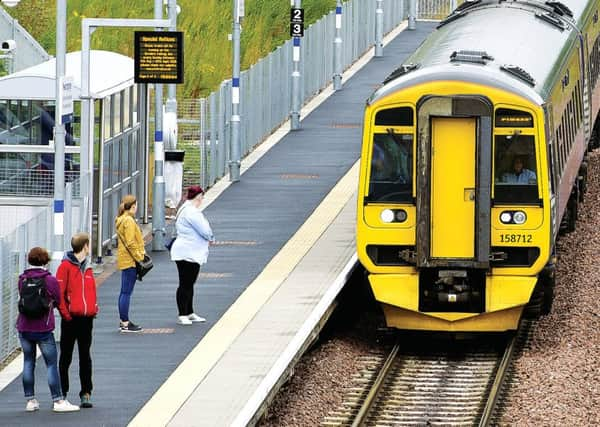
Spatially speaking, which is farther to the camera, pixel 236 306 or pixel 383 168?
pixel 236 306

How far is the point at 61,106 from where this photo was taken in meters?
19.4

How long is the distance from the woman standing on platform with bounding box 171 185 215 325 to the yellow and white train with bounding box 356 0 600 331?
1817mm

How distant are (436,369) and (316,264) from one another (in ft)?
12.0

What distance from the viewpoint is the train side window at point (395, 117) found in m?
20.5

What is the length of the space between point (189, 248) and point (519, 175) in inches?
150

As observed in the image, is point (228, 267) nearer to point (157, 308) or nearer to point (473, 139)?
point (157, 308)

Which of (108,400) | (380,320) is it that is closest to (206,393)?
(108,400)

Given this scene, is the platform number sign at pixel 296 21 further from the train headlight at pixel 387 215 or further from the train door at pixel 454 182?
the train door at pixel 454 182

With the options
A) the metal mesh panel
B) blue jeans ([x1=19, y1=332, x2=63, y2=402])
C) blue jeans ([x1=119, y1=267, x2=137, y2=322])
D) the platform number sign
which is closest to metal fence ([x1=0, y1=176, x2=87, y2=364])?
blue jeans ([x1=119, y1=267, x2=137, y2=322])

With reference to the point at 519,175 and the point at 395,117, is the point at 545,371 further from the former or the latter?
the point at 395,117

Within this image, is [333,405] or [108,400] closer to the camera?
[108,400]

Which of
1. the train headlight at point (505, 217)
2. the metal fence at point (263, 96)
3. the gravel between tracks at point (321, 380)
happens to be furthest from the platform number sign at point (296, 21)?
the train headlight at point (505, 217)

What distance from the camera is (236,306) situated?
2145cm

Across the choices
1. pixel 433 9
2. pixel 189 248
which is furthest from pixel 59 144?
pixel 433 9
